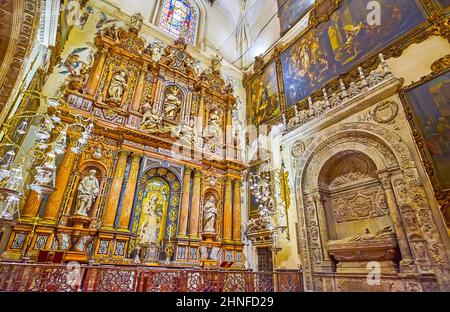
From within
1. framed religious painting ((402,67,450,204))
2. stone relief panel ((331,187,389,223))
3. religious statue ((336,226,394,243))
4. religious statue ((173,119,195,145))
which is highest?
religious statue ((173,119,195,145))

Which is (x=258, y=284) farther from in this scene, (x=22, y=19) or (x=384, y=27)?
(x=384, y=27)

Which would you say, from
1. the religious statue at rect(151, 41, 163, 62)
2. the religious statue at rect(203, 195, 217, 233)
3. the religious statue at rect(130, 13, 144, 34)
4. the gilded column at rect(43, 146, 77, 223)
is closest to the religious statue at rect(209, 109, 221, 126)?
the religious statue at rect(151, 41, 163, 62)

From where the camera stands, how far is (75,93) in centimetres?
794

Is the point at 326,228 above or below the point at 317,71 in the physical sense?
below

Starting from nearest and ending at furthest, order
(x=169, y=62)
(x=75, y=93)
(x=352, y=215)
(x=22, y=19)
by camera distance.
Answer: (x=22, y=19) < (x=352, y=215) < (x=75, y=93) < (x=169, y=62)

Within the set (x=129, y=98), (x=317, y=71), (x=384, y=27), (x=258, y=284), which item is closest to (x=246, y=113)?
(x=317, y=71)

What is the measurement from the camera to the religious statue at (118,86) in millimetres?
8914

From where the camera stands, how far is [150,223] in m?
8.05

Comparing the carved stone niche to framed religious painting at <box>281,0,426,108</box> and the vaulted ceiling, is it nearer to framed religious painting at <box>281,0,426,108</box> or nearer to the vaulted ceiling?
framed religious painting at <box>281,0,426,108</box>

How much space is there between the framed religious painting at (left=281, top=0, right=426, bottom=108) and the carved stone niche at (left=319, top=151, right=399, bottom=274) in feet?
10.8

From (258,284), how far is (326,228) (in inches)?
107

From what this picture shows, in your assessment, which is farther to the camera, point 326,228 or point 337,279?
point 326,228

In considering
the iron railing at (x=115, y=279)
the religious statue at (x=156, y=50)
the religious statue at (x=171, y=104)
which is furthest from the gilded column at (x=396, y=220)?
the religious statue at (x=156, y=50)

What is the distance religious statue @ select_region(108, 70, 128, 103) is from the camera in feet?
29.2
